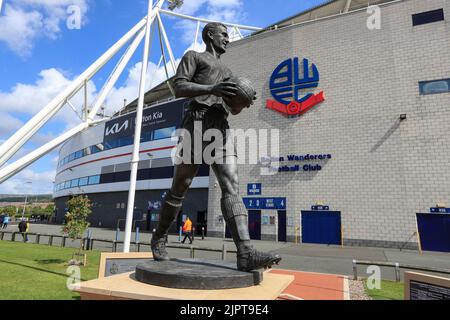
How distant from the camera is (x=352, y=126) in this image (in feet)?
64.1

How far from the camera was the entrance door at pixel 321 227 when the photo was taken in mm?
19328

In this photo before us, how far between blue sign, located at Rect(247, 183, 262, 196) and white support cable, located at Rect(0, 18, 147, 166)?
42.7 ft

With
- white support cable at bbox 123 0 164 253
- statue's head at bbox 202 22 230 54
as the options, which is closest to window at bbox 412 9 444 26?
white support cable at bbox 123 0 164 253

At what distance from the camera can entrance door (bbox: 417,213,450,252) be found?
16906mm

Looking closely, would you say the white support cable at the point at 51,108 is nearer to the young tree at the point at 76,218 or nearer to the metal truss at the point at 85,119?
the metal truss at the point at 85,119

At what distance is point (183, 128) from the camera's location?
3.96 metres

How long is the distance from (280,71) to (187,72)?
65.8 ft

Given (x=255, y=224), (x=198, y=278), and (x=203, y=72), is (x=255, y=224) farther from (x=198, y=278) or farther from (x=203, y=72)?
(x=198, y=278)

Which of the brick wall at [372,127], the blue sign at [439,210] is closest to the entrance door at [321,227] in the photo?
the brick wall at [372,127]

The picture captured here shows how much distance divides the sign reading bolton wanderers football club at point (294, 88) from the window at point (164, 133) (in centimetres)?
1123

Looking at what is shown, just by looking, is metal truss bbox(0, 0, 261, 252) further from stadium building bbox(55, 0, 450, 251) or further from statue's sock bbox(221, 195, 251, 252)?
stadium building bbox(55, 0, 450, 251)

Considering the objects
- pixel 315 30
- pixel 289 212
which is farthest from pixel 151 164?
pixel 315 30

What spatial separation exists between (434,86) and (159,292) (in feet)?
69.3
